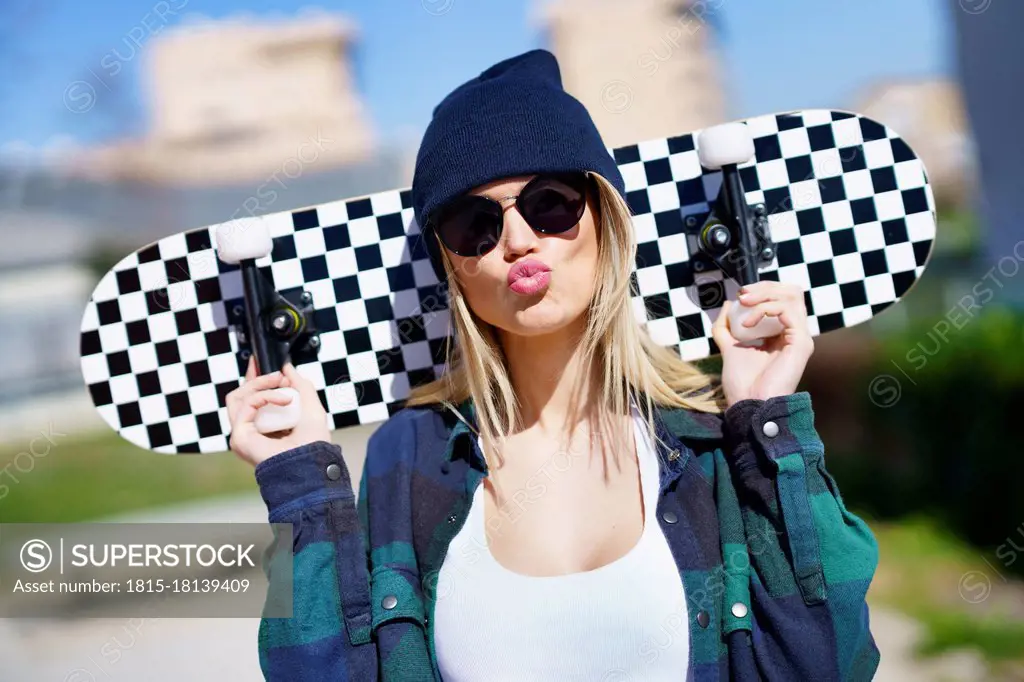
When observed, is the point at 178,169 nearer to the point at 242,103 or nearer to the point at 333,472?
the point at 242,103

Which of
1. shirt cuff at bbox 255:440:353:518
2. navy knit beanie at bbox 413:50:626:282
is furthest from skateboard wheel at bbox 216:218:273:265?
shirt cuff at bbox 255:440:353:518

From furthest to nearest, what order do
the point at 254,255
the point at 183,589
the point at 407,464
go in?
the point at 183,589, the point at 254,255, the point at 407,464

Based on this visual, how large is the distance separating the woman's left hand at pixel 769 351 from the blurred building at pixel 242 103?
14.7 metres

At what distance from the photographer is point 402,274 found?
2289 mm

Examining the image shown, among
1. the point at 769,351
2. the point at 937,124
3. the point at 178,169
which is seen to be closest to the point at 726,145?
the point at 769,351

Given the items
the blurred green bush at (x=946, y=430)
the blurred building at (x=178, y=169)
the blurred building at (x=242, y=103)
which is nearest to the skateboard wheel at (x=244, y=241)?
the blurred green bush at (x=946, y=430)

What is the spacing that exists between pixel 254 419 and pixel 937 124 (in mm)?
7650

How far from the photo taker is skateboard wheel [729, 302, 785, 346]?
1.86 metres

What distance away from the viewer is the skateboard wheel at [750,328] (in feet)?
6.09

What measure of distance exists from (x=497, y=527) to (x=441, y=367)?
22.0 inches

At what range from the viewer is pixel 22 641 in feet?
19.7

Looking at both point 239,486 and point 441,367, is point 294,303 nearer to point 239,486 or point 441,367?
point 441,367

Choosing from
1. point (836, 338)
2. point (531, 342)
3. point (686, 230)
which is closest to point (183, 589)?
point (531, 342)

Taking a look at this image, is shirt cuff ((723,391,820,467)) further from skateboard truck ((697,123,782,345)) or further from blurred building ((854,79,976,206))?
blurred building ((854,79,976,206))
